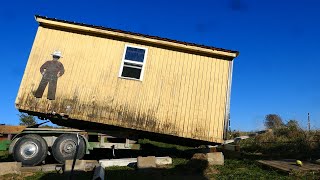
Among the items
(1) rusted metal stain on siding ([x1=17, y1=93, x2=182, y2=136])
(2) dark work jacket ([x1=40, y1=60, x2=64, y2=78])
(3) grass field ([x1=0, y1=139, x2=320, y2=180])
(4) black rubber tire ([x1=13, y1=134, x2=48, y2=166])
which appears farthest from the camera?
(2) dark work jacket ([x1=40, y1=60, x2=64, y2=78])

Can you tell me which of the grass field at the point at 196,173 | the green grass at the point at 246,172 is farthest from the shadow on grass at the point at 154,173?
the green grass at the point at 246,172

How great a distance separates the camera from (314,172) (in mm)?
9469

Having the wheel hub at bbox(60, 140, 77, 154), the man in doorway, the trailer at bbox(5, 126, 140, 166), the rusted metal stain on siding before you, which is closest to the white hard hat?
the man in doorway

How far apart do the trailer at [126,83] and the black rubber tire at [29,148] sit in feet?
4.28

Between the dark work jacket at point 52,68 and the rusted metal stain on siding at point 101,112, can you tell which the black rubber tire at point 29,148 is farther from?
the dark work jacket at point 52,68

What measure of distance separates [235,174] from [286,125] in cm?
1176

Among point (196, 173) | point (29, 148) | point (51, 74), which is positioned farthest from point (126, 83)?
point (196, 173)

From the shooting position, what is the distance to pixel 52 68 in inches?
519

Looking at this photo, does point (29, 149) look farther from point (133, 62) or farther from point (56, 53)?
point (133, 62)

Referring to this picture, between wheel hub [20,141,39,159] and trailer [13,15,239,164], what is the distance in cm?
147

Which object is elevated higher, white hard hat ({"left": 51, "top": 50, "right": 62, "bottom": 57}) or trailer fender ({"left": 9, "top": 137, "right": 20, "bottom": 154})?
white hard hat ({"left": 51, "top": 50, "right": 62, "bottom": 57})

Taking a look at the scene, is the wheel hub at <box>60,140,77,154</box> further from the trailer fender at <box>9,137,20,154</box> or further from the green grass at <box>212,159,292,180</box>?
the green grass at <box>212,159,292,180</box>

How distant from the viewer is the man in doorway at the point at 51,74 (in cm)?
1285

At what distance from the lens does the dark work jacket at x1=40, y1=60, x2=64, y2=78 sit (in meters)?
13.1
